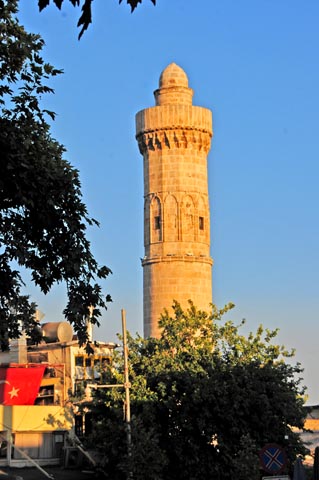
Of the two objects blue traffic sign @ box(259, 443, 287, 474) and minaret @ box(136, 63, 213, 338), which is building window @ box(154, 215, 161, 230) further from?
blue traffic sign @ box(259, 443, 287, 474)

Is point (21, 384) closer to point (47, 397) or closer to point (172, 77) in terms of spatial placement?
point (47, 397)

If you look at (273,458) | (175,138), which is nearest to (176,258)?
(175,138)

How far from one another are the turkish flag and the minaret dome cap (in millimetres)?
21358

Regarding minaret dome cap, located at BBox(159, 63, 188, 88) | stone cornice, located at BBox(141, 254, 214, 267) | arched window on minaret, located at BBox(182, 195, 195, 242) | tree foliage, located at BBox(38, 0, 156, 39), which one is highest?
minaret dome cap, located at BBox(159, 63, 188, 88)

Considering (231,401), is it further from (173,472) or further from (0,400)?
(0,400)

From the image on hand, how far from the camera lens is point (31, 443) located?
49.6 metres

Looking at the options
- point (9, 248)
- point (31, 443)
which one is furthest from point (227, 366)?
point (9, 248)

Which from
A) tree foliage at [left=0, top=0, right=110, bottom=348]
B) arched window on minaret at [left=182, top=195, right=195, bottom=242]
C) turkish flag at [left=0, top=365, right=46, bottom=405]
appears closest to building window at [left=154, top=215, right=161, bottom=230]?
arched window on minaret at [left=182, top=195, right=195, bottom=242]

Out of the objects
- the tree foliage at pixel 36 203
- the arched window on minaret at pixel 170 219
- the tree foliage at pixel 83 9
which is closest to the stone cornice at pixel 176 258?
the arched window on minaret at pixel 170 219

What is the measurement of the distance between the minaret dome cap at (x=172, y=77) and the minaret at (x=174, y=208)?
4.67 ft

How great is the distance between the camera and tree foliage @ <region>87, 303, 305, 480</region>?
41031 millimetres

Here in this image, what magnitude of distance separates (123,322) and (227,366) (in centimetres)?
646

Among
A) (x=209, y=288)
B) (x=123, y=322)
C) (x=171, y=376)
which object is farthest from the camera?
(x=209, y=288)

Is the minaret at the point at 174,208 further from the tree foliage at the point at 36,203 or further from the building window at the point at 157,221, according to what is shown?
the tree foliage at the point at 36,203
